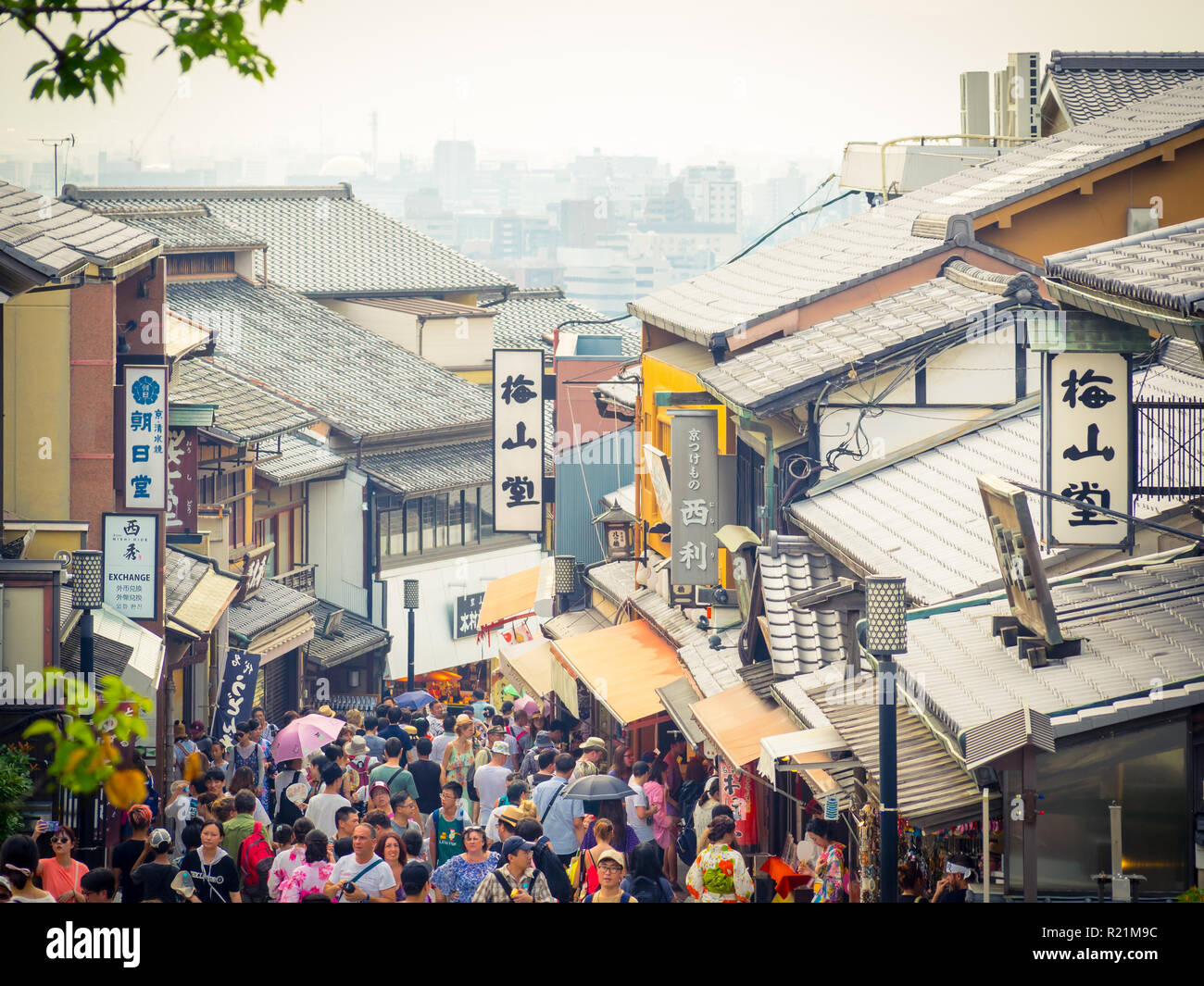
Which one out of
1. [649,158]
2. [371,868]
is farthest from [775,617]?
[649,158]

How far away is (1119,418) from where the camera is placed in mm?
10742

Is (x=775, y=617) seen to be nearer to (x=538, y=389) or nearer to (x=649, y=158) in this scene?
(x=538, y=389)

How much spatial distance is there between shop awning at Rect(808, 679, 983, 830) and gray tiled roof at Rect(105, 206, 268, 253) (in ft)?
95.8

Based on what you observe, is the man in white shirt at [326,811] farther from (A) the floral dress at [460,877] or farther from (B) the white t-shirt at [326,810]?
(A) the floral dress at [460,877]

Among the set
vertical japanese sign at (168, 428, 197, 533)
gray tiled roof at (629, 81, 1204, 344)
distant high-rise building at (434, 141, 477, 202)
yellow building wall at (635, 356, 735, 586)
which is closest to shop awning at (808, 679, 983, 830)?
gray tiled roof at (629, 81, 1204, 344)

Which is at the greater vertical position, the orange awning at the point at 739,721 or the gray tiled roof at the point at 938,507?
the gray tiled roof at the point at 938,507

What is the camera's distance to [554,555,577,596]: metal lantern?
84.9 ft

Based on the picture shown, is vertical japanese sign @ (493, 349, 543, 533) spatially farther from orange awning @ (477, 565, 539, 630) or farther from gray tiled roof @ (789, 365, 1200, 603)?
gray tiled roof @ (789, 365, 1200, 603)

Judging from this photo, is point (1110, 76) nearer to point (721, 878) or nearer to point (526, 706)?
point (526, 706)

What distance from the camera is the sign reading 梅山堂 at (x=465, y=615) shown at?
123 ft

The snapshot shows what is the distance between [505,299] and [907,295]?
3491 cm

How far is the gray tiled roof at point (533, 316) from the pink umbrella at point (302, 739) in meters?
31.1

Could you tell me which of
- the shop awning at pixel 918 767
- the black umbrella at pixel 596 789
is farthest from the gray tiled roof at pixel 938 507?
the black umbrella at pixel 596 789

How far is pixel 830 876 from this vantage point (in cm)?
1052
